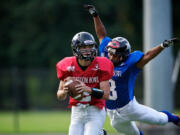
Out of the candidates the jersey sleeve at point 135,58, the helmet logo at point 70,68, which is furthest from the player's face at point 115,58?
the helmet logo at point 70,68

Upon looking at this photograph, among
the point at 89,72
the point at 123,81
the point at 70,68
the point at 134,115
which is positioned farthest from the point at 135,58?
the point at 70,68

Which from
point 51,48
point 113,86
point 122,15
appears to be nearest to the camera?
point 113,86

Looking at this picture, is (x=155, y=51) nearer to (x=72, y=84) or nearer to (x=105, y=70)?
(x=105, y=70)

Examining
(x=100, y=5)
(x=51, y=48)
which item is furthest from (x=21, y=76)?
(x=100, y=5)

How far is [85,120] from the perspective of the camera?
591cm

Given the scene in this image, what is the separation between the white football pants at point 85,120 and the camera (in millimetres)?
5852

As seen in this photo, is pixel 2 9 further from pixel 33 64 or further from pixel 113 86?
pixel 113 86

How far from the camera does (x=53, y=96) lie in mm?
19969

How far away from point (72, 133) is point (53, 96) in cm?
1419

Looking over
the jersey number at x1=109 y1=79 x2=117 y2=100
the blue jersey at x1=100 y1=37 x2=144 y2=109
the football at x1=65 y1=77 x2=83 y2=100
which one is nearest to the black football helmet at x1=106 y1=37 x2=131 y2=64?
the blue jersey at x1=100 y1=37 x2=144 y2=109

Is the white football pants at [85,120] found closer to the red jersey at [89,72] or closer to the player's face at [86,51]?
the red jersey at [89,72]

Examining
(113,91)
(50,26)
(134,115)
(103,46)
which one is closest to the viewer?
(113,91)

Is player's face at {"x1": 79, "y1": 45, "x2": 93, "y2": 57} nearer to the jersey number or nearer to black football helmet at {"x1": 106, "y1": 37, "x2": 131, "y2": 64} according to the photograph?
black football helmet at {"x1": 106, "y1": 37, "x2": 131, "y2": 64}

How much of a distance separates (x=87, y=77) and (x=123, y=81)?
931 mm
